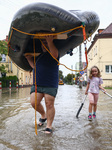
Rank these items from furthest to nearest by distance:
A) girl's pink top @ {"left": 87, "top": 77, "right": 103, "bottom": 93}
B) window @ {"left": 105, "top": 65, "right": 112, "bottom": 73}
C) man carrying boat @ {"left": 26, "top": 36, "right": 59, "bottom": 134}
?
window @ {"left": 105, "top": 65, "right": 112, "bottom": 73}, girl's pink top @ {"left": 87, "top": 77, "right": 103, "bottom": 93}, man carrying boat @ {"left": 26, "top": 36, "right": 59, "bottom": 134}

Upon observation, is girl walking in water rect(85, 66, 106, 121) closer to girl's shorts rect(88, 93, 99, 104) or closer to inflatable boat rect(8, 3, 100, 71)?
girl's shorts rect(88, 93, 99, 104)

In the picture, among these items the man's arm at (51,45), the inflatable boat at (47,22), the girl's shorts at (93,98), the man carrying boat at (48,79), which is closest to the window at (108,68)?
the girl's shorts at (93,98)

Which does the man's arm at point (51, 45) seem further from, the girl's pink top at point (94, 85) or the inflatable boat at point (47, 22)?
the girl's pink top at point (94, 85)

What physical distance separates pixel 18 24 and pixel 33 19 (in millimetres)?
287

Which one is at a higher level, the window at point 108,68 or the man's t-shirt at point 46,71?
the window at point 108,68

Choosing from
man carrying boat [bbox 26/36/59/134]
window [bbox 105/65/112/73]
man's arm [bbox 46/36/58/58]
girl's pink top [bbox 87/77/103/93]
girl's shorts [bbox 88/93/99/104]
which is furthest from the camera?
window [bbox 105/65/112/73]

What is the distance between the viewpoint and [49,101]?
2820mm

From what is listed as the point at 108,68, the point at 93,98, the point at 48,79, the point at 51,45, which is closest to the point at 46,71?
the point at 48,79

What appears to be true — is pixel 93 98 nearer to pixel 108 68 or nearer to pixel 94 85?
pixel 94 85

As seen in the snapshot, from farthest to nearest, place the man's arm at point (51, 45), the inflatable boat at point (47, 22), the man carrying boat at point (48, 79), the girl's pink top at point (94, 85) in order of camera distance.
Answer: the girl's pink top at point (94, 85) < the man carrying boat at point (48, 79) < the man's arm at point (51, 45) < the inflatable boat at point (47, 22)

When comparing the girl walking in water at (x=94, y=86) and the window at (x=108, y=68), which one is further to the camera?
the window at (x=108, y=68)

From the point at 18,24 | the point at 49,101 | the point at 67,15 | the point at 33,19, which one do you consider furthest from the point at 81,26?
the point at 49,101

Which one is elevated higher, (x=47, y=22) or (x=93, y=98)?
(x=47, y=22)

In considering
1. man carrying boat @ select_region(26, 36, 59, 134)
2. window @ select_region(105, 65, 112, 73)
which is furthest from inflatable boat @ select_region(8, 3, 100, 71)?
window @ select_region(105, 65, 112, 73)
